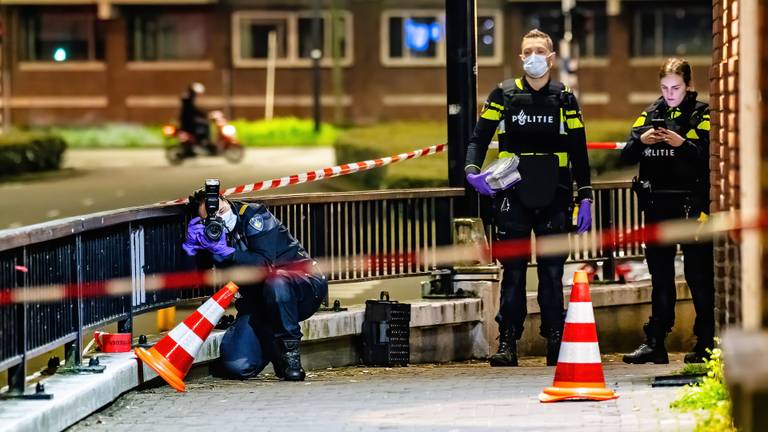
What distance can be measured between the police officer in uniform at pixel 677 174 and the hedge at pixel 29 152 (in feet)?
80.1

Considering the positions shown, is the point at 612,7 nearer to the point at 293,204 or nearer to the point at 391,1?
the point at 391,1

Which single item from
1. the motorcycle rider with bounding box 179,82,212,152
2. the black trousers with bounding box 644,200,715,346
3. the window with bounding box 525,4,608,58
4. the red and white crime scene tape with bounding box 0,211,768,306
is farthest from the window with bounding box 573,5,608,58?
the black trousers with bounding box 644,200,715,346

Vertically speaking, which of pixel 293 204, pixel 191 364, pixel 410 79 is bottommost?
pixel 191 364

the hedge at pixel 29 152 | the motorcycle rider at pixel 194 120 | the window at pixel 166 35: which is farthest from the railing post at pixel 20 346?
the window at pixel 166 35

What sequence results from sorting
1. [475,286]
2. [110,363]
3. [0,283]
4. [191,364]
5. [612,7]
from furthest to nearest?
[612,7] < [475,286] < [191,364] < [110,363] < [0,283]

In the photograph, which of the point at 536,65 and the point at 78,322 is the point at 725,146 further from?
the point at 78,322

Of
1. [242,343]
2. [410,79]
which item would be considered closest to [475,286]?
[242,343]

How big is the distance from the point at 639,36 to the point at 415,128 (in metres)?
14.7

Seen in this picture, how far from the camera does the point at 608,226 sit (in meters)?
13.1

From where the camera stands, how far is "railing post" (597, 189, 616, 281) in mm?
13055

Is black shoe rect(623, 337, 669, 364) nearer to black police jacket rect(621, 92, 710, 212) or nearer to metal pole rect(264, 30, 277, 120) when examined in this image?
black police jacket rect(621, 92, 710, 212)

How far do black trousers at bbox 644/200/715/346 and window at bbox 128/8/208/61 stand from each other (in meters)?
40.1

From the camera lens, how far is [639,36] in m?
50.6

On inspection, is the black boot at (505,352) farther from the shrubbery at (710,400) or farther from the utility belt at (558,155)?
the shrubbery at (710,400)
